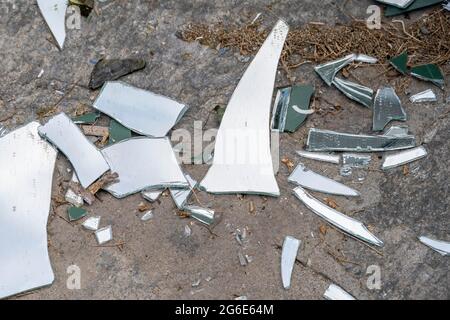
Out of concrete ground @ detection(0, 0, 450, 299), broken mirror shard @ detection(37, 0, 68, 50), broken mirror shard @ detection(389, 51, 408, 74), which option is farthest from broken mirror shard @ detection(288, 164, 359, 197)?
broken mirror shard @ detection(37, 0, 68, 50)

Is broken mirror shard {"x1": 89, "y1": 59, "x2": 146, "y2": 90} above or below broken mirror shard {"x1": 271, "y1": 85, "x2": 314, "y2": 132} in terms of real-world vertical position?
above

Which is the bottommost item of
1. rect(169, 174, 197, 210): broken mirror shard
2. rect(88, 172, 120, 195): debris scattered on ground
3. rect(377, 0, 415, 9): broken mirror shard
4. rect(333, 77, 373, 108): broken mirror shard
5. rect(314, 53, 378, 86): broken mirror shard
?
rect(169, 174, 197, 210): broken mirror shard

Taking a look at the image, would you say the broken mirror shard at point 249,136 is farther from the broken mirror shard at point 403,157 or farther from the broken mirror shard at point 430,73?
the broken mirror shard at point 430,73

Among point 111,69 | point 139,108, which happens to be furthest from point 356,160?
point 111,69

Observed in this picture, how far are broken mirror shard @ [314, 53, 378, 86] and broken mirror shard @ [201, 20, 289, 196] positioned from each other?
24cm

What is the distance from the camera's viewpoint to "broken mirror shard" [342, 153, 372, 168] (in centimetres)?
333

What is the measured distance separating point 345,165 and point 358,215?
0.28 meters

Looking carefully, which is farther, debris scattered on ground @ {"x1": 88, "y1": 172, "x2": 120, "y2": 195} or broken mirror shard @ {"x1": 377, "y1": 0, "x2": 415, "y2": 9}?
broken mirror shard @ {"x1": 377, "y1": 0, "x2": 415, "y2": 9}

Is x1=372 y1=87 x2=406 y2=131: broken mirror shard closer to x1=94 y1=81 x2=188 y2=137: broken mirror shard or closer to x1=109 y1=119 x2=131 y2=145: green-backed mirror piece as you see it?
x1=94 y1=81 x2=188 y2=137: broken mirror shard

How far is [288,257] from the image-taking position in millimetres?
3064

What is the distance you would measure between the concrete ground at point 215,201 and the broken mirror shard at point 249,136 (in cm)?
6

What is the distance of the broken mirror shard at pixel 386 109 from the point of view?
11.2ft

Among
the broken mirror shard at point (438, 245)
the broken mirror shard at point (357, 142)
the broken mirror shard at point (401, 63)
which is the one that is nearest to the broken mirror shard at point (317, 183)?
the broken mirror shard at point (357, 142)
